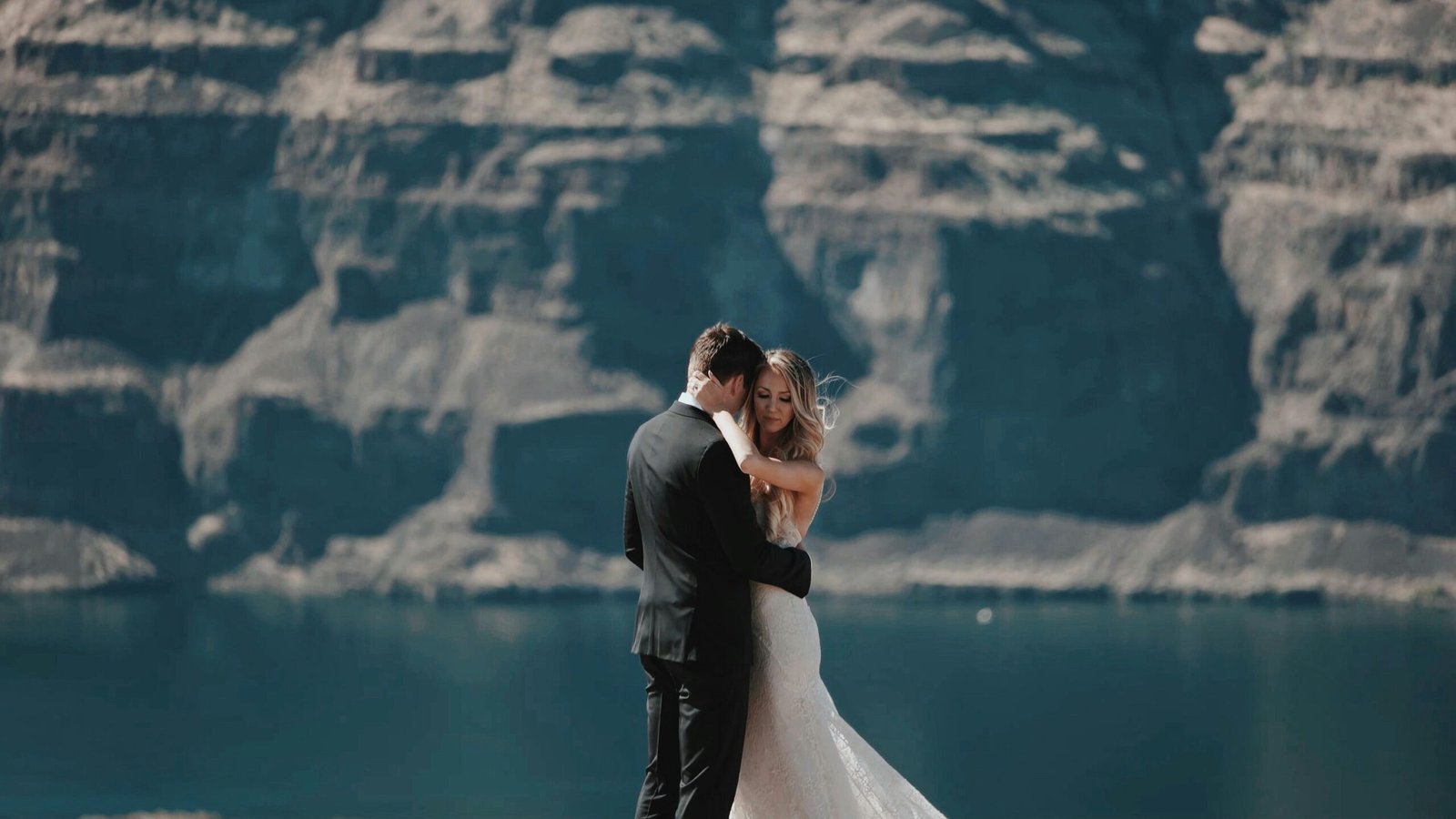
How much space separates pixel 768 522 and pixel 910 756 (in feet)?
202

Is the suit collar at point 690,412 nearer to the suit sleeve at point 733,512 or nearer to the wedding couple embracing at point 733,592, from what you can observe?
the wedding couple embracing at point 733,592

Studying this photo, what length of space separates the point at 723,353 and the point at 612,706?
245 feet

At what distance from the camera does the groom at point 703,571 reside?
40.7ft

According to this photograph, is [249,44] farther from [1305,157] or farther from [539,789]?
[539,789]

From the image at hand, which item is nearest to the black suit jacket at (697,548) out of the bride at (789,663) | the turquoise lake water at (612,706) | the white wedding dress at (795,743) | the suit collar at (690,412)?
the suit collar at (690,412)

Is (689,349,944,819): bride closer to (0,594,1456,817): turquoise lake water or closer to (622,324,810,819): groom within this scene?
(622,324,810,819): groom

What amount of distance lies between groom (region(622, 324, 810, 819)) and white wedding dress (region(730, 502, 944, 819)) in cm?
31

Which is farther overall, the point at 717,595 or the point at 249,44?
the point at 249,44

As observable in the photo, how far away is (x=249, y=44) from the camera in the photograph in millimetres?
142625

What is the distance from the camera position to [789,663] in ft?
42.7

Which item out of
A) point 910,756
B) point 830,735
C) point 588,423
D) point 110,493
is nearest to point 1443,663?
point 910,756

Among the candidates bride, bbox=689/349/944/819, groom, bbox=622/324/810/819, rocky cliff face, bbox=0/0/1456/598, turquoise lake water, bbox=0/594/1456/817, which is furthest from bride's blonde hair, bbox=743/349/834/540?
rocky cliff face, bbox=0/0/1456/598

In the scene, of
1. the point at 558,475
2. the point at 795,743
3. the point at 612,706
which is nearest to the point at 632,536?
the point at 795,743

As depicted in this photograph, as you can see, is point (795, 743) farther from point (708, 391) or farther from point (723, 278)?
point (723, 278)
